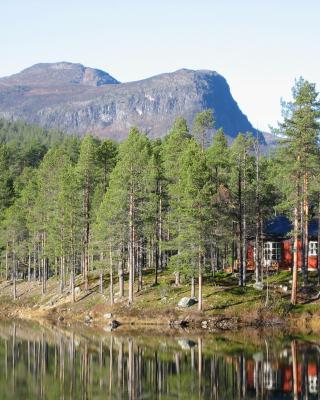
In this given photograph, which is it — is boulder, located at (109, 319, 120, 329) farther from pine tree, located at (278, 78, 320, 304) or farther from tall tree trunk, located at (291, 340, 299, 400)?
tall tree trunk, located at (291, 340, 299, 400)

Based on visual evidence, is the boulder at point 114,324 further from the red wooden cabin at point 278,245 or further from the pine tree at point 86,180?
the red wooden cabin at point 278,245

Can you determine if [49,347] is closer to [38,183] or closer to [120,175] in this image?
[120,175]

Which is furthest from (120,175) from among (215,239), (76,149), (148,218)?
(76,149)

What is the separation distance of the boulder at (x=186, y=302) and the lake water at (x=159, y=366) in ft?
17.2

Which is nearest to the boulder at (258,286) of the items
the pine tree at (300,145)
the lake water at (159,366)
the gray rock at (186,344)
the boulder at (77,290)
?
the pine tree at (300,145)

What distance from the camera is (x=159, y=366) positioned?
41156 mm

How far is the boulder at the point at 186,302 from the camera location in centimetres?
6097

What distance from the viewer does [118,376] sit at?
127 ft

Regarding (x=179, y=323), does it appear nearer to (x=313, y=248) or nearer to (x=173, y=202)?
(x=173, y=202)

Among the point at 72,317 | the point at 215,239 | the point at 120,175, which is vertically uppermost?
the point at 120,175

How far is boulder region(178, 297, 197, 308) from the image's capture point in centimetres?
6097

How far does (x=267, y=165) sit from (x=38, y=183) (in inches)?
1096

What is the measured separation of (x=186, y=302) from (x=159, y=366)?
20.0m

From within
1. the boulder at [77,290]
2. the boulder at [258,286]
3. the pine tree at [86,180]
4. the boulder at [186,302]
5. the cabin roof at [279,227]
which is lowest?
the boulder at [77,290]
